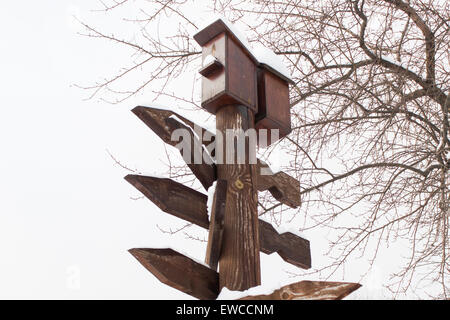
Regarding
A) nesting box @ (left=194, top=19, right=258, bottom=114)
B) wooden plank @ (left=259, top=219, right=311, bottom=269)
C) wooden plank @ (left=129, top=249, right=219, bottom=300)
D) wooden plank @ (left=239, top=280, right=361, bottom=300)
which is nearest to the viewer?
wooden plank @ (left=239, top=280, right=361, bottom=300)

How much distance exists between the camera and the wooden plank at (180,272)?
5.20ft

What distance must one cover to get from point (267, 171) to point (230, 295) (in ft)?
2.93

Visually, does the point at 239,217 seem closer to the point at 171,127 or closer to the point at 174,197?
the point at 174,197

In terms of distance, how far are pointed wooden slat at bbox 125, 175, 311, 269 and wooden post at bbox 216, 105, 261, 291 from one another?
0.13 m

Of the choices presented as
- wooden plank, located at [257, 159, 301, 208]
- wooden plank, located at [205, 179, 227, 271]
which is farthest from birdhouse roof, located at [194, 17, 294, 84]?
wooden plank, located at [205, 179, 227, 271]

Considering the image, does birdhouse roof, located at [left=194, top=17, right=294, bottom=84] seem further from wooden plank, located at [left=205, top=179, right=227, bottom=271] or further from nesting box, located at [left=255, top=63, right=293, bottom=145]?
wooden plank, located at [left=205, top=179, right=227, bottom=271]

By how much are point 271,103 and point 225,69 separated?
342 millimetres

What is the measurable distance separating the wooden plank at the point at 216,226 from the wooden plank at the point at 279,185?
0.38 metres

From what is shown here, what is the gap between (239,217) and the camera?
6.27 feet

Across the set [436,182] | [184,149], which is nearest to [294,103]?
[436,182]

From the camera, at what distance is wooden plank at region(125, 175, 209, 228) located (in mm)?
1806

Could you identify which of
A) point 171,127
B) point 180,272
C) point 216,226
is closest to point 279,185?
point 216,226

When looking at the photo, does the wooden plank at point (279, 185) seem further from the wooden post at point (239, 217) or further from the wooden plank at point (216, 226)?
the wooden plank at point (216, 226)
